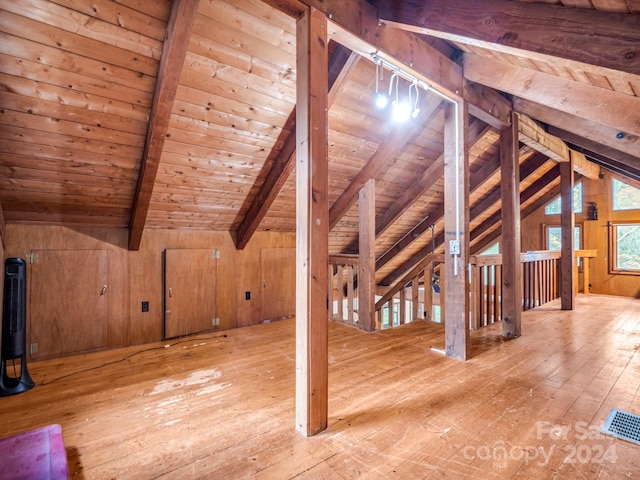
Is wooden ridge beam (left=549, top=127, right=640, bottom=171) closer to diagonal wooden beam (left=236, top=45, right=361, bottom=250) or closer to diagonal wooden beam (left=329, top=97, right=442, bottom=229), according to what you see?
diagonal wooden beam (left=329, top=97, right=442, bottom=229)

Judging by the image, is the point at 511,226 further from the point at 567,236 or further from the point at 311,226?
the point at 311,226

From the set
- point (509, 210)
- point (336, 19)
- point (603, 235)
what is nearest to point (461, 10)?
point (336, 19)

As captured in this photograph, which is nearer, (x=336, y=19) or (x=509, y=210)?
(x=336, y=19)

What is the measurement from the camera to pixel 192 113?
2.67 metres

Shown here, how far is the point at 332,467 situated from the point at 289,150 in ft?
8.77

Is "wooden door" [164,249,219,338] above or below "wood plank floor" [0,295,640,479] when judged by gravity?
above

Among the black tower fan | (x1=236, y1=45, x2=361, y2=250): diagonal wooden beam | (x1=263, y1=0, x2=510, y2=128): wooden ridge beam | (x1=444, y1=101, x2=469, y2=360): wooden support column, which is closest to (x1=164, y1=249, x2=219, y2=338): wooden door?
(x1=236, y1=45, x2=361, y2=250): diagonal wooden beam

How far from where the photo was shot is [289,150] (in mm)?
3250

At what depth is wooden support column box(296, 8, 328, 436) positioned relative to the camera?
179cm

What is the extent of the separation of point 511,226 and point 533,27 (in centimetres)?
237

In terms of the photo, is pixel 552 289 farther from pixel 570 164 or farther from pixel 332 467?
pixel 332 467

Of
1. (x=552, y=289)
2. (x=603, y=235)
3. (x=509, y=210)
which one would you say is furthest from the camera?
(x=603, y=235)

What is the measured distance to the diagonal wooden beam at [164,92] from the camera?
1992mm

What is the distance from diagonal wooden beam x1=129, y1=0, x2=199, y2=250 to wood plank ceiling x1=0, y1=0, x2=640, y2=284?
0.04 ft
